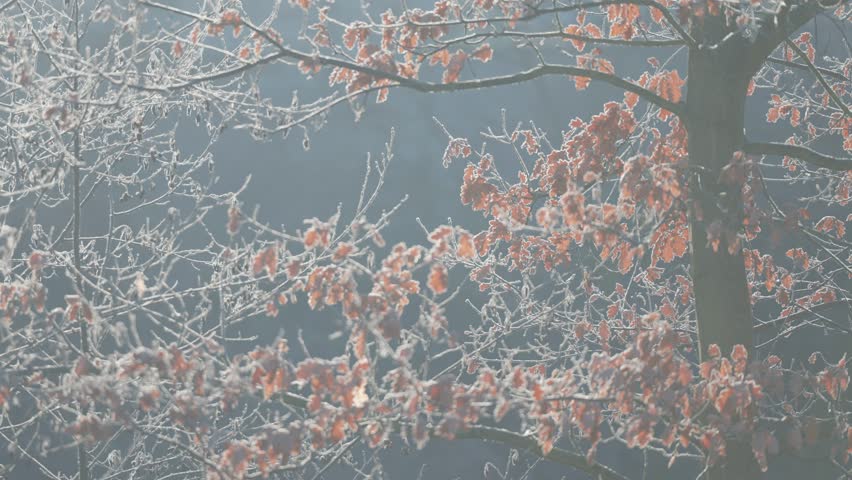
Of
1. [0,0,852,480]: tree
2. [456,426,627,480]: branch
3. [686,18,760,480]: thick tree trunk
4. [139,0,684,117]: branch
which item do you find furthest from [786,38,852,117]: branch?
[456,426,627,480]: branch

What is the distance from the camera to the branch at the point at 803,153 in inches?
198

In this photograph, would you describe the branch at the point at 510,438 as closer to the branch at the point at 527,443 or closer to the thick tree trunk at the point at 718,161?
the branch at the point at 527,443

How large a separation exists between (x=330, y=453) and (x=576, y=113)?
11.3m

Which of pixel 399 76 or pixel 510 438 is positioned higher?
pixel 399 76

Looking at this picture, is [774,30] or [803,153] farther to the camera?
[803,153]

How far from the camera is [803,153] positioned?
505cm

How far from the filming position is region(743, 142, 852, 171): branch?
16.5 ft

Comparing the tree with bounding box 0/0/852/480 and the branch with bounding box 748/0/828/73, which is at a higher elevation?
the branch with bounding box 748/0/828/73

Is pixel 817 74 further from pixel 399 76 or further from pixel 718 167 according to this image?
pixel 399 76

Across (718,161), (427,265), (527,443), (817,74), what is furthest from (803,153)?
(427,265)

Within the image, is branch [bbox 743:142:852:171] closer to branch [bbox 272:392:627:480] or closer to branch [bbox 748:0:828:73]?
branch [bbox 748:0:828:73]

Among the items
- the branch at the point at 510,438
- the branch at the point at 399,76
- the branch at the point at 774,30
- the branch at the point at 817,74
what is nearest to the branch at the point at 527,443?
the branch at the point at 510,438

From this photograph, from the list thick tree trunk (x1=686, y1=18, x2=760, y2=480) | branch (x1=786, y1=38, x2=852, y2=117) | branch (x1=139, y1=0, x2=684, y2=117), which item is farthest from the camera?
branch (x1=786, y1=38, x2=852, y2=117)

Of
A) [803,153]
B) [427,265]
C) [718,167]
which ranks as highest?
[803,153]
